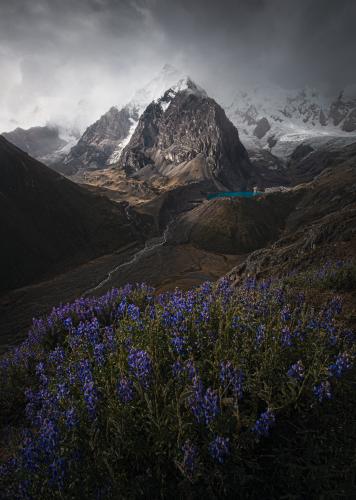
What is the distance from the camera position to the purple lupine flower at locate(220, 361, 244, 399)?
4273 millimetres

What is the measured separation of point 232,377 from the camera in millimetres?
4398

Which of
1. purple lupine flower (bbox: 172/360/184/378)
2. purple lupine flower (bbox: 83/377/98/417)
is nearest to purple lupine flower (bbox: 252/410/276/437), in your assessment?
purple lupine flower (bbox: 172/360/184/378)

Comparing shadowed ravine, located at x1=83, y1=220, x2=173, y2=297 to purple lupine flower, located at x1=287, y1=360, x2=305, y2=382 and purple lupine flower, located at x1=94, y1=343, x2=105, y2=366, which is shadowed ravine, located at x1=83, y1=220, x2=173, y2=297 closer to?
purple lupine flower, located at x1=94, y1=343, x2=105, y2=366

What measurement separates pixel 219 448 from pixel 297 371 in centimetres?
154

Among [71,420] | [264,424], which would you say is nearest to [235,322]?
[264,424]

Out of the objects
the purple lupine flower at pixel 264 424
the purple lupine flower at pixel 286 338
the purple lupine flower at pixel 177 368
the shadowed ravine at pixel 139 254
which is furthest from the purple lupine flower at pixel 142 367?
the shadowed ravine at pixel 139 254

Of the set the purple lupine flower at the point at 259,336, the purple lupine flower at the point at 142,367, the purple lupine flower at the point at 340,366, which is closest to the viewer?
the purple lupine flower at the point at 340,366

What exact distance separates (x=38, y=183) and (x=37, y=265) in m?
30.9

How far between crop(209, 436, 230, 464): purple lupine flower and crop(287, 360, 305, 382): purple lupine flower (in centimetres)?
136

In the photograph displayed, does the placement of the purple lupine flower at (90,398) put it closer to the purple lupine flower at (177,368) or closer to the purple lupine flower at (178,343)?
the purple lupine flower at (177,368)

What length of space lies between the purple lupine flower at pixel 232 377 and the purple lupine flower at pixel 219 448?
0.66 metres

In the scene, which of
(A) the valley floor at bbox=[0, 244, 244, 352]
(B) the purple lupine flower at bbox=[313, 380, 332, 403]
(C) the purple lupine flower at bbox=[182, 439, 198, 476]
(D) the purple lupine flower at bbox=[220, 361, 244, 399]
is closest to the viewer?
(C) the purple lupine flower at bbox=[182, 439, 198, 476]

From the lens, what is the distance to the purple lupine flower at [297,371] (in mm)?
4394

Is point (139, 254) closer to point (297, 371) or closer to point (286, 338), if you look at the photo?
point (286, 338)
